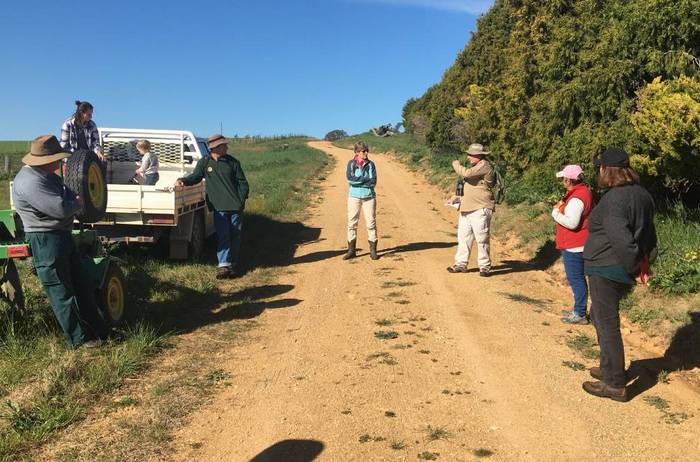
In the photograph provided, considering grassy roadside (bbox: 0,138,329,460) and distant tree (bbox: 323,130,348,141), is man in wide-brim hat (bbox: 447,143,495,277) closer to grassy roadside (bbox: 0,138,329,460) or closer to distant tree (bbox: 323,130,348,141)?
grassy roadside (bbox: 0,138,329,460)

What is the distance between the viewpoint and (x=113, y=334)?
521 centimetres

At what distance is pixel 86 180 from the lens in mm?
5219

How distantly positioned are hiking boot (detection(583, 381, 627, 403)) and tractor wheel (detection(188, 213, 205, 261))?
6.08 metres

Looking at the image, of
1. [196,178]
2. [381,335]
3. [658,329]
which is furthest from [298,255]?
[658,329]

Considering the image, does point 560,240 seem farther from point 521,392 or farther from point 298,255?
point 298,255

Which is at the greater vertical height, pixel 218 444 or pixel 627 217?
pixel 627 217

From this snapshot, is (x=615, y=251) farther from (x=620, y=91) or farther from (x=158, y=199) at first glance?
(x=158, y=199)

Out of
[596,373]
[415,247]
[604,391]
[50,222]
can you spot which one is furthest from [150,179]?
[604,391]

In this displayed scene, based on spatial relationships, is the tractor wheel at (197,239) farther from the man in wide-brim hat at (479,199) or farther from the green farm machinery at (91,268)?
the man in wide-brim hat at (479,199)

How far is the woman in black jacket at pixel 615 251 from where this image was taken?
409 centimetres

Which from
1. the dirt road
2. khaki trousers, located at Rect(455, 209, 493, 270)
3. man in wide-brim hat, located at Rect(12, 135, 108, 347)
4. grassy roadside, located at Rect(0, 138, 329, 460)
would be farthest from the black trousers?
man in wide-brim hat, located at Rect(12, 135, 108, 347)

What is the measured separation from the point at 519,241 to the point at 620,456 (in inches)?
283

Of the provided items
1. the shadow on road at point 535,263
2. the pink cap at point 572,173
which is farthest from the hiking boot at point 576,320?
the shadow on road at point 535,263

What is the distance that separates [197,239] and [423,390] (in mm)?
5516
